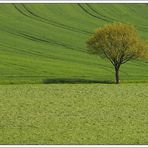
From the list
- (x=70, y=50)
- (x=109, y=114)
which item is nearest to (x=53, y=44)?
(x=70, y=50)

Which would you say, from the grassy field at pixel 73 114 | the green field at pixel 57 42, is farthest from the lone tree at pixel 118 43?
the grassy field at pixel 73 114

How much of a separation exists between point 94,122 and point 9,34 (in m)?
42.4

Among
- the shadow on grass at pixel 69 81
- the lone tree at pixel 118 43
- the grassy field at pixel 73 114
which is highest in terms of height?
the lone tree at pixel 118 43

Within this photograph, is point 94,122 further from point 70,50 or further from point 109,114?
point 70,50

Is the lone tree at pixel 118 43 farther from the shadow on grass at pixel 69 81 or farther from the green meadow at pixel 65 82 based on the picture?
the green meadow at pixel 65 82

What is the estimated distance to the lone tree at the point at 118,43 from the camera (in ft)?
145

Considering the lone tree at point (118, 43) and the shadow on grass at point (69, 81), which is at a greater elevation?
the lone tree at point (118, 43)

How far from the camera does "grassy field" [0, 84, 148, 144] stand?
1748 centimetres

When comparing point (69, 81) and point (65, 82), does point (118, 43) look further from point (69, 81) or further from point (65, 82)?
point (65, 82)

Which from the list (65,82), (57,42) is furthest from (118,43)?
(57,42)

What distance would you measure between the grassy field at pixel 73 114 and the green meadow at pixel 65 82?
0.04 m

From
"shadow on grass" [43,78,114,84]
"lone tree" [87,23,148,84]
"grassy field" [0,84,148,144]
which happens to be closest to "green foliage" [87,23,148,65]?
"lone tree" [87,23,148,84]

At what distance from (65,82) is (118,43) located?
682 cm

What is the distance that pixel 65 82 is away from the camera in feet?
136
